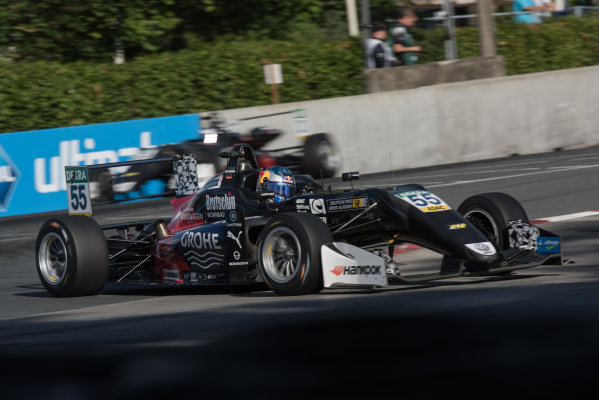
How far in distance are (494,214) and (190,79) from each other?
12664 millimetres

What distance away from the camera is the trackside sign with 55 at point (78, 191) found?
31.1 ft

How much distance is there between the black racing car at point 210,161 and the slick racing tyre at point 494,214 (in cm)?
685

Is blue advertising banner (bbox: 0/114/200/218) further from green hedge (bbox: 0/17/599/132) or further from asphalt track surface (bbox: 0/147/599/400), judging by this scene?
asphalt track surface (bbox: 0/147/599/400)

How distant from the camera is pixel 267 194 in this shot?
853 cm

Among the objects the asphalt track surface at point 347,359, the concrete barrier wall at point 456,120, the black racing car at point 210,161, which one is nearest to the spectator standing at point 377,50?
the concrete barrier wall at point 456,120

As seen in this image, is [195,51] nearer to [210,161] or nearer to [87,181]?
[210,161]

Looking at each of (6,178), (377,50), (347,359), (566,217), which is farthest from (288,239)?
(377,50)

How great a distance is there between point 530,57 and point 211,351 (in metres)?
21.8

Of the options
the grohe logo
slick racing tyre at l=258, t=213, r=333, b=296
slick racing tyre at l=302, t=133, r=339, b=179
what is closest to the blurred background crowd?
the grohe logo

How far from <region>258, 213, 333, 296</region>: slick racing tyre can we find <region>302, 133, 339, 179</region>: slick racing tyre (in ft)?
27.2

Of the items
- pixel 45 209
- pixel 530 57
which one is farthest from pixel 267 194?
pixel 530 57

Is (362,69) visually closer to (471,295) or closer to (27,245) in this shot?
(27,245)

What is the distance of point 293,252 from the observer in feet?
25.0

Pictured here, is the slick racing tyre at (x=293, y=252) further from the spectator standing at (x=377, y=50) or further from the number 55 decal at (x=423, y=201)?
the spectator standing at (x=377, y=50)
